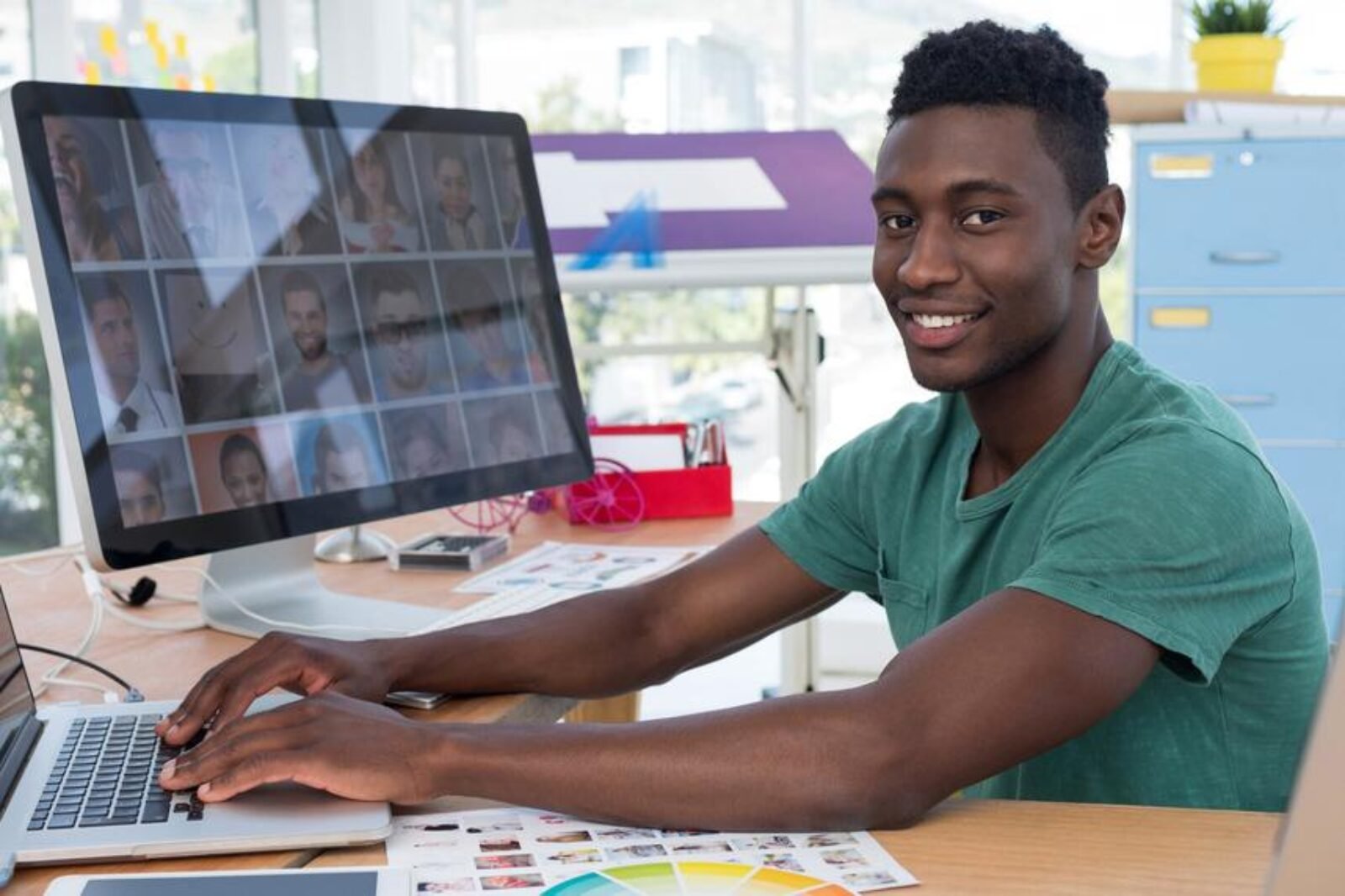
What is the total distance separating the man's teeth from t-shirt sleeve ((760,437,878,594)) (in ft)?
0.68

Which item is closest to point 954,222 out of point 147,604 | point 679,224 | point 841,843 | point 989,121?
point 989,121

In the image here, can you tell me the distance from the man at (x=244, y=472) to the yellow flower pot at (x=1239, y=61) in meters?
2.97

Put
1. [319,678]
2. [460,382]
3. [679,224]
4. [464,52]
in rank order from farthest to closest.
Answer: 1. [464,52]
2. [679,224]
3. [460,382]
4. [319,678]

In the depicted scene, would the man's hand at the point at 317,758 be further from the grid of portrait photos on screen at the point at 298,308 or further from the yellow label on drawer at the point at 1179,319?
the yellow label on drawer at the point at 1179,319

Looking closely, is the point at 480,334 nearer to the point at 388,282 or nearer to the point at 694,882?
the point at 388,282

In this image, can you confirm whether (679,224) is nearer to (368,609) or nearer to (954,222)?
(368,609)

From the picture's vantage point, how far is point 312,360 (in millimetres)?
1509

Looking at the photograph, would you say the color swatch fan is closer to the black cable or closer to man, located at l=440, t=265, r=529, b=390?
the black cable

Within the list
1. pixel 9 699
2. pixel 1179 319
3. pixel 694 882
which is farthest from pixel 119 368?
pixel 1179 319

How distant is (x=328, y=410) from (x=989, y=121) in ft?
2.12

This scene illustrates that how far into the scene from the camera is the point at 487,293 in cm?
171

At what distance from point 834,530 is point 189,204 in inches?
25.1

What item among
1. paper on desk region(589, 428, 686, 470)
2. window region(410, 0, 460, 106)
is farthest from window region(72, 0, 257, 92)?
paper on desk region(589, 428, 686, 470)

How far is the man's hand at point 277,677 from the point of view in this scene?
116 centimetres
